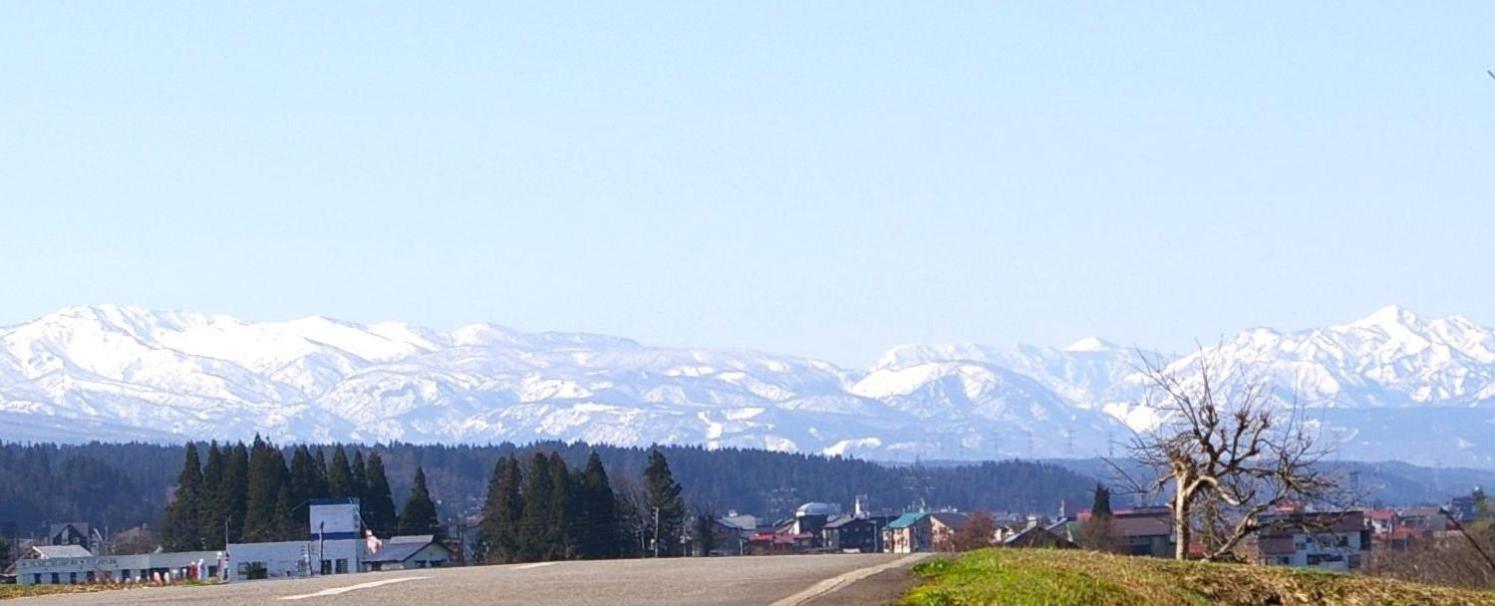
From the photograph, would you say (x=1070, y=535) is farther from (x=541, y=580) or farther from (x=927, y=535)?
(x=927, y=535)

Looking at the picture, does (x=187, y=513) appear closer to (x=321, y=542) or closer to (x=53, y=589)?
(x=321, y=542)

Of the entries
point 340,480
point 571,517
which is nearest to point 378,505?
point 340,480

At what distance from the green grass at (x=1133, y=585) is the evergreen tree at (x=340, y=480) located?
295 ft

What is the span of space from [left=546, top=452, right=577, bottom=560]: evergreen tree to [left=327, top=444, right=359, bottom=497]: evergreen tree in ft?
47.9

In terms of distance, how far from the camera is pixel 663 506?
10288cm

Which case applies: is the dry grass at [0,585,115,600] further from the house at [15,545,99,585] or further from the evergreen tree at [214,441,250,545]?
the evergreen tree at [214,441,250,545]

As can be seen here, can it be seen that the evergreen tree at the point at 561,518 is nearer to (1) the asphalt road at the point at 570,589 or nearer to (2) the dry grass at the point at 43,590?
(2) the dry grass at the point at 43,590

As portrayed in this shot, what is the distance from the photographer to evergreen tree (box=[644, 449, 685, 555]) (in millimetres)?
102938

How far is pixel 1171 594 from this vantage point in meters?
18.0

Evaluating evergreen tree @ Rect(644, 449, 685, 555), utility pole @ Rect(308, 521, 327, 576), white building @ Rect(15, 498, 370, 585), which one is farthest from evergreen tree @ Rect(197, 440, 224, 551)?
evergreen tree @ Rect(644, 449, 685, 555)

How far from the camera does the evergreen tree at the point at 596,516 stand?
97938 millimetres

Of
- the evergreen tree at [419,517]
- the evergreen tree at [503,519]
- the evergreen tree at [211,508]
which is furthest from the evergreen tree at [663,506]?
the evergreen tree at [211,508]

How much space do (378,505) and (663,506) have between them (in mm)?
19190

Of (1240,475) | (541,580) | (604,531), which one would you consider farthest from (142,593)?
(604,531)
